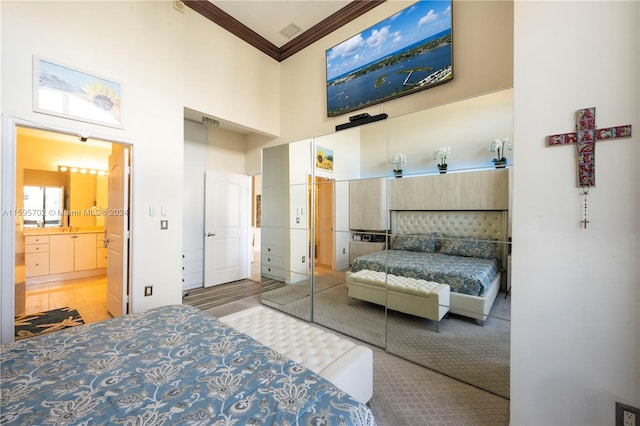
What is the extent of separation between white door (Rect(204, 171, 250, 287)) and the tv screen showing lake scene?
2410 millimetres

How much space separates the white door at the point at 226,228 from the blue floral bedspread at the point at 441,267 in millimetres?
3046

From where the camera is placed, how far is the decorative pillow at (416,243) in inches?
93.2

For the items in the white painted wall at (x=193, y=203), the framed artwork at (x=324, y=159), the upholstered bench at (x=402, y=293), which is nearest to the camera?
the upholstered bench at (x=402, y=293)

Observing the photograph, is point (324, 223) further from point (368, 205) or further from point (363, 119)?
point (363, 119)

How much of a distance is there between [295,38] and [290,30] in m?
0.18

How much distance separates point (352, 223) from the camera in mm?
2945

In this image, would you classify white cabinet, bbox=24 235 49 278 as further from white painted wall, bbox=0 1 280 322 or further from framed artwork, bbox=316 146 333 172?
framed artwork, bbox=316 146 333 172

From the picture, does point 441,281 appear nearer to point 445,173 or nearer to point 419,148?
point 445,173

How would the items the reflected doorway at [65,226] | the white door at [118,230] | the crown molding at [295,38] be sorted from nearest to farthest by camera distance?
the white door at [118,230], the crown molding at [295,38], the reflected doorway at [65,226]

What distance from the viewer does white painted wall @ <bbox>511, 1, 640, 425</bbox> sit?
123 centimetres

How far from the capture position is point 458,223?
2.19m

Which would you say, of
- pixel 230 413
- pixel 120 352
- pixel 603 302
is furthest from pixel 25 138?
pixel 603 302

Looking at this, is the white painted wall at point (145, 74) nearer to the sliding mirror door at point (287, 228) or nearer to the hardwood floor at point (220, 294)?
the hardwood floor at point (220, 294)

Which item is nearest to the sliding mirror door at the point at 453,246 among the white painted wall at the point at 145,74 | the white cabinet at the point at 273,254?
the white cabinet at the point at 273,254
